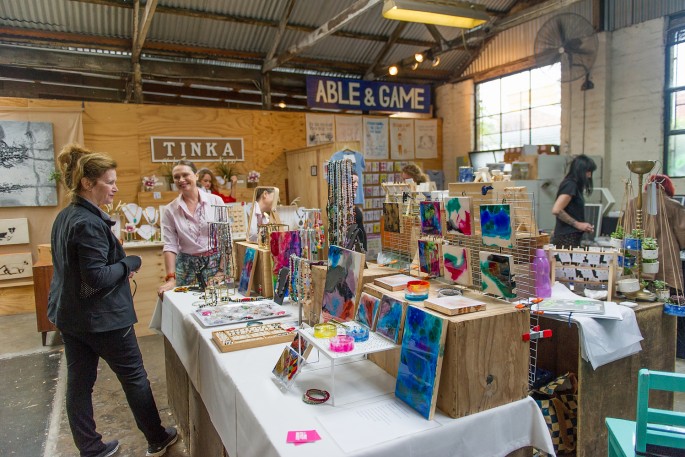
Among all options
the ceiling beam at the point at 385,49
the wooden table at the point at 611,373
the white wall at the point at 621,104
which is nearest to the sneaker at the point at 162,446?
the wooden table at the point at 611,373

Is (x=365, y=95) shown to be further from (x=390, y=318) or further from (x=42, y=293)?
(x=390, y=318)

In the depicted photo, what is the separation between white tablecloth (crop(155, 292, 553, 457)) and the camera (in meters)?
1.32

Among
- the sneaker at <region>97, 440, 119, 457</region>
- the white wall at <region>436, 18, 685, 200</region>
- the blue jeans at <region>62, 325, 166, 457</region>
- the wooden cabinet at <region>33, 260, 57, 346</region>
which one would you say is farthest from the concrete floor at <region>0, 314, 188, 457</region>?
the white wall at <region>436, 18, 685, 200</region>

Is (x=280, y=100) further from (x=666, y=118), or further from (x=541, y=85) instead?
(x=666, y=118)

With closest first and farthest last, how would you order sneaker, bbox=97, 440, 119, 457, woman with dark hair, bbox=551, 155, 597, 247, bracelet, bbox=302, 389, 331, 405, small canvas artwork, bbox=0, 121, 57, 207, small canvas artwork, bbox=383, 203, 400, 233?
bracelet, bbox=302, 389, 331, 405 → small canvas artwork, bbox=383, 203, 400, 233 → sneaker, bbox=97, 440, 119, 457 → woman with dark hair, bbox=551, 155, 597, 247 → small canvas artwork, bbox=0, 121, 57, 207

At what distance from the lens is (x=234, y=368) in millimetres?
1785

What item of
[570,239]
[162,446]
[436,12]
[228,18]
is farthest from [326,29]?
[162,446]

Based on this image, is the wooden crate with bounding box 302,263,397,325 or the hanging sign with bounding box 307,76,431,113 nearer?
the wooden crate with bounding box 302,263,397,325

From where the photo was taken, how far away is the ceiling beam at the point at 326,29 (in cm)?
534

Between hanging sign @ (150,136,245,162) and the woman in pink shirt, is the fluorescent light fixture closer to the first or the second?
the woman in pink shirt

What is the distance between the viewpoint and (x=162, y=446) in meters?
2.62

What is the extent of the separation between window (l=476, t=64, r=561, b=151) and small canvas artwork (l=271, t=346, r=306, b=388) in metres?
7.38

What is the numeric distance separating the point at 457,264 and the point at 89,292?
1647mm

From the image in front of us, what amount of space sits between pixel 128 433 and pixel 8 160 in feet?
15.3
